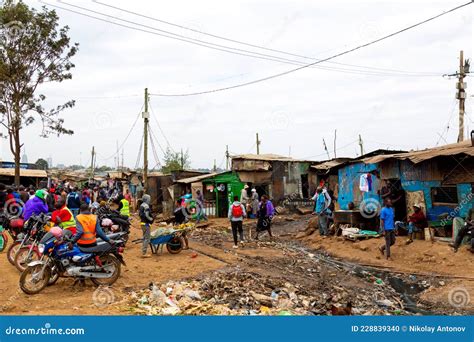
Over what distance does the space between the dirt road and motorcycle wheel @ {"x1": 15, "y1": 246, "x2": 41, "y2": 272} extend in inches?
6.8

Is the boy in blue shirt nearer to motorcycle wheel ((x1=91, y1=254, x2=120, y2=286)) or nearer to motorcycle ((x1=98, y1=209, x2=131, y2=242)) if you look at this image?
motorcycle ((x1=98, y1=209, x2=131, y2=242))

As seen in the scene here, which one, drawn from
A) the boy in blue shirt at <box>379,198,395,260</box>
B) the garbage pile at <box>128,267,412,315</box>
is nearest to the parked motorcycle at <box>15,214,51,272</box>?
the garbage pile at <box>128,267,412,315</box>

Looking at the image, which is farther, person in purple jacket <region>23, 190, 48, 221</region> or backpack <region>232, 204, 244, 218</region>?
backpack <region>232, 204, 244, 218</region>

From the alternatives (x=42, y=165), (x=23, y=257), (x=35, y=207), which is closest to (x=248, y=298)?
(x=23, y=257)

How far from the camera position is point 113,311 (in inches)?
259

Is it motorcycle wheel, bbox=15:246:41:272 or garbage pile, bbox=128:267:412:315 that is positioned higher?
motorcycle wheel, bbox=15:246:41:272

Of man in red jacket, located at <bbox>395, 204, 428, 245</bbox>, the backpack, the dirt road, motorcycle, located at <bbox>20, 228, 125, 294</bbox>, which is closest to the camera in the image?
the dirt road

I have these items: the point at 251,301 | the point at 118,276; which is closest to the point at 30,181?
the point at 118,276

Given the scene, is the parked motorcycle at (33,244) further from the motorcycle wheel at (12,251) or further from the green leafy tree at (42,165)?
the green leafy tree at (42,165)

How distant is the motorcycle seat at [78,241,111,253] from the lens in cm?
809

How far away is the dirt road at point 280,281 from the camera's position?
291 inches

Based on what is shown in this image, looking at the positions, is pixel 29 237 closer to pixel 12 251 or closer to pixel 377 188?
pixel 12 251

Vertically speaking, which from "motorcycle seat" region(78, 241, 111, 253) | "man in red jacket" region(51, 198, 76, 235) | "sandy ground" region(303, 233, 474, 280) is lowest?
"sandy ground" region(303, 233, 474, 280)

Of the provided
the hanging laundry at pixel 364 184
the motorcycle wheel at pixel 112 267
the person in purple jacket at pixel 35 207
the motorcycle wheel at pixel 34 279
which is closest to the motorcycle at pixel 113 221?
the person in purple jacket at pixel 35 207
